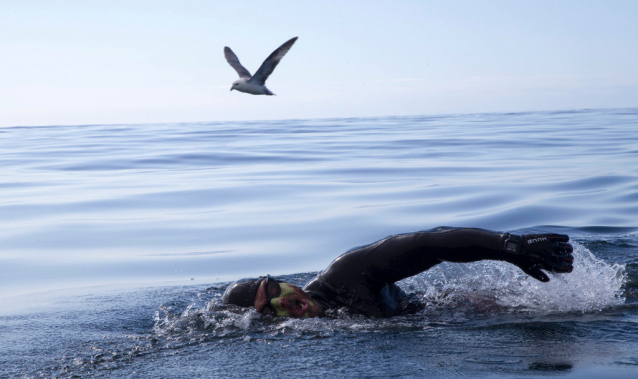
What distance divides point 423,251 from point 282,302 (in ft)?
3.09

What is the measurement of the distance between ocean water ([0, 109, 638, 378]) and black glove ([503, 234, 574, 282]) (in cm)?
39

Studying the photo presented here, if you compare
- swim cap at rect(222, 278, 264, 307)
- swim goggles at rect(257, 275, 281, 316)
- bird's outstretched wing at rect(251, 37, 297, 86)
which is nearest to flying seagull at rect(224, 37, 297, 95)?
bird's outstretched wing at rect(251, 37, 297, 86)

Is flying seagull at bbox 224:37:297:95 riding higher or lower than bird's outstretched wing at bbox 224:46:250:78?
lower

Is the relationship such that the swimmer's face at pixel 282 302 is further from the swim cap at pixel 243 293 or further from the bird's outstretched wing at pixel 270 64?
the bird's outstretched wing at pixel 270 64

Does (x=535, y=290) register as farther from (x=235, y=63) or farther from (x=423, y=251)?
(x=235, y=63)

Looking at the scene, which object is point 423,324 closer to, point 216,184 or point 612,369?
point 612,369

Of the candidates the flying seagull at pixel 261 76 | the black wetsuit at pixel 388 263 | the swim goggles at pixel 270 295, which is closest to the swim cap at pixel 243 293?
the swim goggles at pixel 270 295

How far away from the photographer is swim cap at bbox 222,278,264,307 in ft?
14.0

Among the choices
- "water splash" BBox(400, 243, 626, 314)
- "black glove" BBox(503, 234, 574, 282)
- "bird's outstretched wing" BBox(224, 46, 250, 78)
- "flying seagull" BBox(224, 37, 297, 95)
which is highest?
"bird's outstretched wing" BBox(224, 46, 250, 78)

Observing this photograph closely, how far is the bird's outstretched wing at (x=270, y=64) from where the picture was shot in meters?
10.3

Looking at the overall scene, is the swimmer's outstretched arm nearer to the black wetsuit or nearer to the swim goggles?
the black wetsuit

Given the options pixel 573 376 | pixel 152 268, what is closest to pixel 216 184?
pixel 152 268

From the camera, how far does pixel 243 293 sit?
429cm

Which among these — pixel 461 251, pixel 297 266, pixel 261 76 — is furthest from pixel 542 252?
pixel 261 76
